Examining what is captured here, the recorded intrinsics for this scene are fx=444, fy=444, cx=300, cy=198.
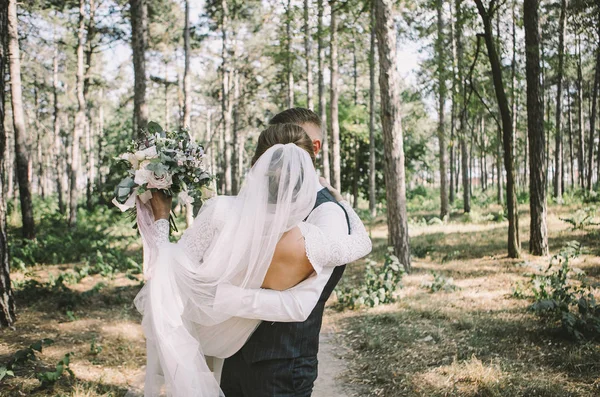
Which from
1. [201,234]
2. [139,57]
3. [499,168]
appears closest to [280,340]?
[201,234]

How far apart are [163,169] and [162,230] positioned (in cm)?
35

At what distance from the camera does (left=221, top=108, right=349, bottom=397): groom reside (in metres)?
2.13

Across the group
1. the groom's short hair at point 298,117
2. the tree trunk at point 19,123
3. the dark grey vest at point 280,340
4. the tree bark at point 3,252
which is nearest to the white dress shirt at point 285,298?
the dark grey vest at point 280,340

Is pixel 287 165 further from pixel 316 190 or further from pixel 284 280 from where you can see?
pixel 284 280

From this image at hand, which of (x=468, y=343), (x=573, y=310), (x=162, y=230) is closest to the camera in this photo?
(x=162, y=230)

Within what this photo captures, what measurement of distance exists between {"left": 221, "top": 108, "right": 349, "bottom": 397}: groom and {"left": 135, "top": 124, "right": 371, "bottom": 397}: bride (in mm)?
60

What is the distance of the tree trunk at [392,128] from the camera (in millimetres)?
9141

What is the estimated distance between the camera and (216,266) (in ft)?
7.19

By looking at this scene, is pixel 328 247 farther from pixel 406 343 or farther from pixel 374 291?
pixel 374 291

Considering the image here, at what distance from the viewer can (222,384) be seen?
236 cm

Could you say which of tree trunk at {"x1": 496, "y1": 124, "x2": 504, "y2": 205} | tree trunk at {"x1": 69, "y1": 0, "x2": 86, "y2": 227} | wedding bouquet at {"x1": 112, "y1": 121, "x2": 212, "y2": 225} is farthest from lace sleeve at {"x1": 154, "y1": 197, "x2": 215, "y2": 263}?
tree trunk at {"x1": 69, "y1": 0, "x2": 86, "y2": 227}

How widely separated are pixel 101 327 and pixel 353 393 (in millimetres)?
4076

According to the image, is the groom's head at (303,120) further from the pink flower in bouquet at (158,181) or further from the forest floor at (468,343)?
the forest floor at (468,343)

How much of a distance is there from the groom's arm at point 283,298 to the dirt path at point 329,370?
3132 mm
